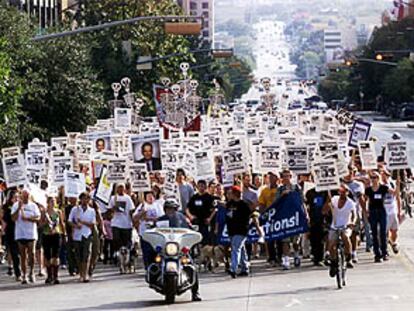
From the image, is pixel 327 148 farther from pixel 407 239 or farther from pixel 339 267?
pixel 407 239

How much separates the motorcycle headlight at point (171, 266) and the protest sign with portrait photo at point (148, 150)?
1187 cm

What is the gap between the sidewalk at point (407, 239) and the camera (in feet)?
93.7

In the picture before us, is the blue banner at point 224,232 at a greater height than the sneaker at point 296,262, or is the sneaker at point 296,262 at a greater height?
the blue banner at point 224,232

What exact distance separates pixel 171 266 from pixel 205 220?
16.4ft

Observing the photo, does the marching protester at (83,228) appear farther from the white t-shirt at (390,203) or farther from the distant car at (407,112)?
the distant car at (407,112)

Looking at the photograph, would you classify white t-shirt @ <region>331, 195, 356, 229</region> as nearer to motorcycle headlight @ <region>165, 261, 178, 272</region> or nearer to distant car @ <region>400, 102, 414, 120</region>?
motorcycle headlight @ <region>165, 261, 178, 272</region>

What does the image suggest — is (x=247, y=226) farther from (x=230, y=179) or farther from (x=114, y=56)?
(x=114, y=56)

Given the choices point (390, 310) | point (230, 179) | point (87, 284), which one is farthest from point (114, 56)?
point (390, 310)

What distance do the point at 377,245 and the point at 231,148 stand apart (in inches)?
139

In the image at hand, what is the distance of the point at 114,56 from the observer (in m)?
65.9

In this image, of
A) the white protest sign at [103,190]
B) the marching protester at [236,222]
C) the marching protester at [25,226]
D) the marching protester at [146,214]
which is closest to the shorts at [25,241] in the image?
the marching protester at [25,226]

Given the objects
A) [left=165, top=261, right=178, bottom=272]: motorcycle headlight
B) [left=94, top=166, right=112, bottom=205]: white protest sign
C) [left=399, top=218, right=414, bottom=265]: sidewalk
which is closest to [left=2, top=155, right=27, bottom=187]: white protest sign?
[left=94, top=166, right=112, bottom=205]: white protest sign

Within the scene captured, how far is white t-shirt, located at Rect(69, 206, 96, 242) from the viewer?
2544cm

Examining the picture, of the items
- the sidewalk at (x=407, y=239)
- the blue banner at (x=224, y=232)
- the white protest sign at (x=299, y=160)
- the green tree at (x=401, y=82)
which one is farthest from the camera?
the green tree at (x=401, y=82)
